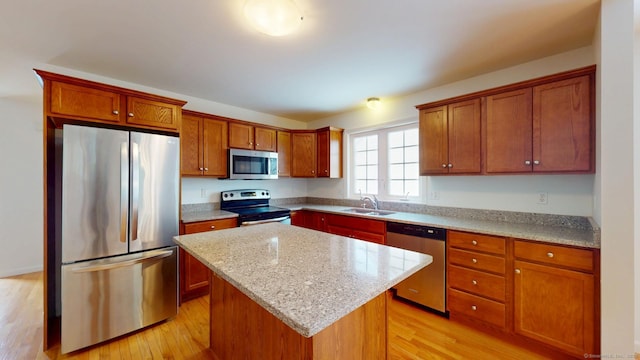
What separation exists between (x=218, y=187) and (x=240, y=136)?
0.80 m

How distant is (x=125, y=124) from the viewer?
2262mm

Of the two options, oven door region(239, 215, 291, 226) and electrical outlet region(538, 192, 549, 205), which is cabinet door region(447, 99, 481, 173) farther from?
oven door region(239, 215, 291, 226)

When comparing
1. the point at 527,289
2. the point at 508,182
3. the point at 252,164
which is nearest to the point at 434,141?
the point at 508,182

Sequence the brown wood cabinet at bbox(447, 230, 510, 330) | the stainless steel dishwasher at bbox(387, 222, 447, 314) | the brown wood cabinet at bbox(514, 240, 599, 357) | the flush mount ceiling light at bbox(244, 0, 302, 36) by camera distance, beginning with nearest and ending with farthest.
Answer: the flush mount ceiling light at bbox(244, 0, 302, 36) → the brown wood cabinet at bbox(514, 240, 599, 357) → the brown wood cabinet at bbox(447, 230, 510, 330) → the stainless steel dishwasher at bbox(387, 222, 447, 314)

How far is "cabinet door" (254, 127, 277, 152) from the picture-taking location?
12.0 feet

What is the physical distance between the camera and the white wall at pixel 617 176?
1.52 m

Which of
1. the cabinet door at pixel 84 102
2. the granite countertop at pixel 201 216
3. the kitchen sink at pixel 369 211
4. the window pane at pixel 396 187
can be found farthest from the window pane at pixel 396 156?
the cabinet door at pixel 84 102

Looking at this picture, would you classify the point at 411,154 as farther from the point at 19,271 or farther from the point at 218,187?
the point at 19,271

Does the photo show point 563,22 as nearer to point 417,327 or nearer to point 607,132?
point 607,132

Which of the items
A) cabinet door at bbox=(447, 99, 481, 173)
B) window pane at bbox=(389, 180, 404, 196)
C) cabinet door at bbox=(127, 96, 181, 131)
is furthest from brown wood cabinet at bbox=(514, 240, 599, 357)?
cabinet door at bbox=(127, 96, 181, 131)

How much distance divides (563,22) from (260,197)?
372 cm

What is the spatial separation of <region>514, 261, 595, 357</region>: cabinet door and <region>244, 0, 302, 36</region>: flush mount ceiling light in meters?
2.47

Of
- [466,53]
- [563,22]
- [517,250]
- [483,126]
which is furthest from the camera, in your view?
[483,126]

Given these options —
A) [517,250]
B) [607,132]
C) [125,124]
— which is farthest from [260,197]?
[607,132]
